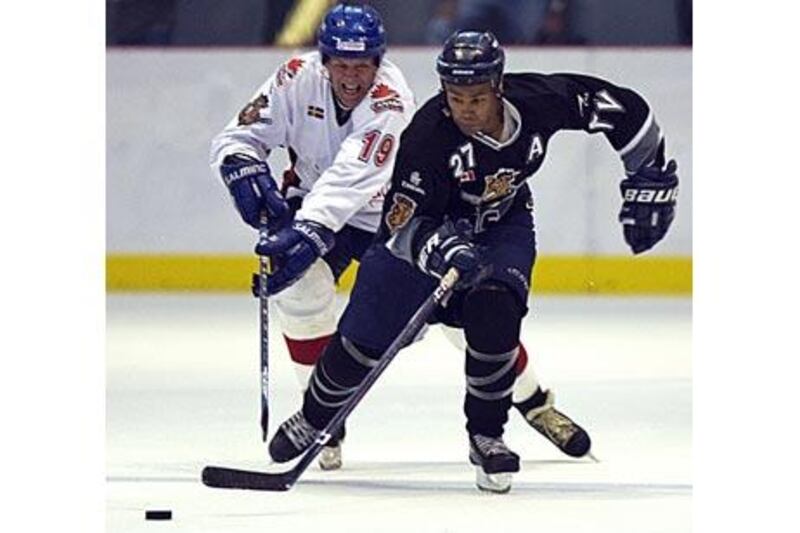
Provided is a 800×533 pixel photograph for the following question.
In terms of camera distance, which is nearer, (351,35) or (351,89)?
(351,35)

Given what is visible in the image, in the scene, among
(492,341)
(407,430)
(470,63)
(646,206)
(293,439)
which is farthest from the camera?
(407,430)

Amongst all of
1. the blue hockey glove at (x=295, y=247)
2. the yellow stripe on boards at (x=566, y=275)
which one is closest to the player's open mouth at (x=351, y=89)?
the blue hockey glove at (x=295, y=247)

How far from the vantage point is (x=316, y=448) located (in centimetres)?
418

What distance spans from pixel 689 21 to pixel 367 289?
4.14 metres

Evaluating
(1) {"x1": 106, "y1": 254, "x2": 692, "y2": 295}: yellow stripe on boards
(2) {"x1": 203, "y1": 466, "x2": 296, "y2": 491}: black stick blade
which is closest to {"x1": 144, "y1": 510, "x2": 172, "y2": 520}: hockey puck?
(2) {"x1": 203, "y1": 466, "x2": 296, "y2": 491}: black stick blade

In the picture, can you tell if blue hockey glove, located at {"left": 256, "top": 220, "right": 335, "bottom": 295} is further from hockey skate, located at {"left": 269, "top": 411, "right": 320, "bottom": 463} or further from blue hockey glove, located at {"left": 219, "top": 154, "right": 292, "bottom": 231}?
hockey skate, located at {"left": 269, "top": 411, "right": 320, "bottom": 463}

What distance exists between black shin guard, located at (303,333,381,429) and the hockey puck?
0.56 m

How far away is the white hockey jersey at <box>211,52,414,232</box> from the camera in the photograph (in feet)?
14.6

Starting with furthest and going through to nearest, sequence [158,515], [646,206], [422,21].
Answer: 1. [422,21]
2. [646,206]
3. [158,515]

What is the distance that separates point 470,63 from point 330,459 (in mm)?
949

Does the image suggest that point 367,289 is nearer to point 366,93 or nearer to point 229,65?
point 366,93

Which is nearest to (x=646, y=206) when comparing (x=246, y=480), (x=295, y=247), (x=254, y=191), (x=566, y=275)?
(x=295, y=247)

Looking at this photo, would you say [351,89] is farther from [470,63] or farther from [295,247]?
[470,63]
